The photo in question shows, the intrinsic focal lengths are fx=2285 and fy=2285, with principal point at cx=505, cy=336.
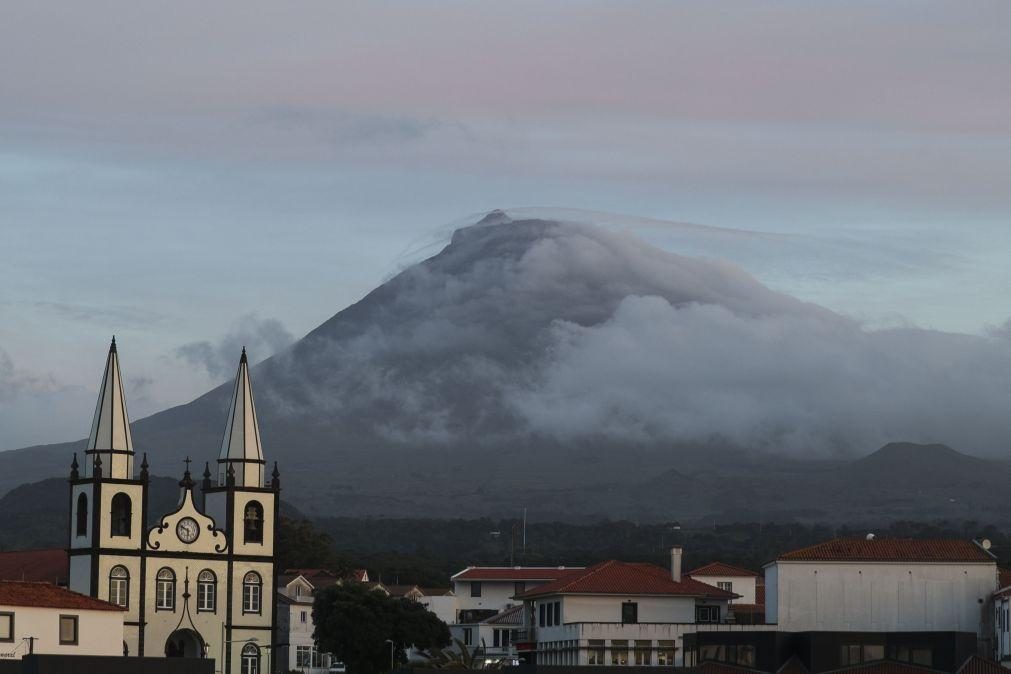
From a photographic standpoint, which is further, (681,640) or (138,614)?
(138,614)

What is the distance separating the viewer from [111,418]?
11425cm

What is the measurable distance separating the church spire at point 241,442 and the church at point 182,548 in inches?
2.0

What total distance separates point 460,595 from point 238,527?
30.3 meters

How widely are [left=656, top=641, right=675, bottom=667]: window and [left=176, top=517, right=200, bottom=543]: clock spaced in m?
26.0

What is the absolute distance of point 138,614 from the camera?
111750mm

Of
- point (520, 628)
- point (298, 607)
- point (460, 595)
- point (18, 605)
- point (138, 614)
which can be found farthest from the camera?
point (460, 595)

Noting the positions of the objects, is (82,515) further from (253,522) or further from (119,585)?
(253,522)

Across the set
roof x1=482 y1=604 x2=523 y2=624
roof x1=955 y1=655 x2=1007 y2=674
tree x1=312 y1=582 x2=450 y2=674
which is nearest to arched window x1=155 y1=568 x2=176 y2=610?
tree x1=312 y1=582 x2=450 y2=674

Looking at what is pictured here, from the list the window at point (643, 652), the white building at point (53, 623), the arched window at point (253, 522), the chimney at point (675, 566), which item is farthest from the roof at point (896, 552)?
the white building at point (53, 623)

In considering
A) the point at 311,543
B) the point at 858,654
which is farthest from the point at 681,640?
the point at 311,543

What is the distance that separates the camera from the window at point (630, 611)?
108 metres

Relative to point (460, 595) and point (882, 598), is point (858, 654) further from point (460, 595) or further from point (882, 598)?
point (460, 595)

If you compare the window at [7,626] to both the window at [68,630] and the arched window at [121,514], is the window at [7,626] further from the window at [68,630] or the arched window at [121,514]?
the arched window at [121,514]

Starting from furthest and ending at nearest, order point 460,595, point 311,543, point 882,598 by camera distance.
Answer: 1. point 311,543
2. point 460,595
3. point 882,598
